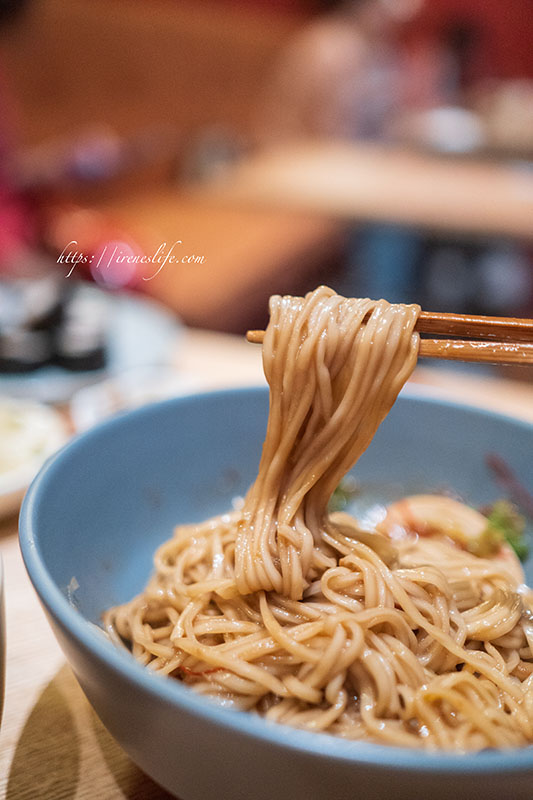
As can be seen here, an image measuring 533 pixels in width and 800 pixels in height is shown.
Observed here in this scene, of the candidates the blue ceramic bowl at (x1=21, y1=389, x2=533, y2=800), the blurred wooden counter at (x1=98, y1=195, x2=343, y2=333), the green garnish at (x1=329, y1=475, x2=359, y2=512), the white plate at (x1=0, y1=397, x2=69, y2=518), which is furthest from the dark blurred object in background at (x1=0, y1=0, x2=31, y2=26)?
the green garnish at (x1=329, y1=475, x2=359, y2=512)

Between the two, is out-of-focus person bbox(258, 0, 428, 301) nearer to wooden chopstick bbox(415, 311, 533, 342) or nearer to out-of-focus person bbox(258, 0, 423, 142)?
out-of-focus person bbox(258, 0, 423, 142)

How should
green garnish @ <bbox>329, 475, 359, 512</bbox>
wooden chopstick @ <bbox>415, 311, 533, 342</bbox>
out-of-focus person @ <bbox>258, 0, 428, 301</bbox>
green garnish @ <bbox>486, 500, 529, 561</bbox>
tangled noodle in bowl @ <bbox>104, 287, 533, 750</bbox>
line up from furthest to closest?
Answer: out-of-focus person @ <bbox>258, 0, 428, 301</bbox>
green garnish @ <bbox>329, 475, 359, 512</bbox>
green garnish @ <bbox>486, 500, 529, 561</bbox>
wooden chopstick @ <bbox>415, 311, 533, 342</bbox>
tangled noodle in bowl @ <bbox>104, 287, 533, 750</bbox>

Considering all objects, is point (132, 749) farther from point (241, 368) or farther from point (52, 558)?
point (241, 368)

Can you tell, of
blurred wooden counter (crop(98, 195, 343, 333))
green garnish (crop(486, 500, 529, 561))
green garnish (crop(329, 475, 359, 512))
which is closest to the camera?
green garnish (crop(486, 500, 529, 561))

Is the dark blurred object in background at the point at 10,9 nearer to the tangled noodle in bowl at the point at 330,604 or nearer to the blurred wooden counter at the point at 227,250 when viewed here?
the blurred wooden counter at the point at 227,250

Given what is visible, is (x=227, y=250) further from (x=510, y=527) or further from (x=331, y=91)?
(x=510, y=527)

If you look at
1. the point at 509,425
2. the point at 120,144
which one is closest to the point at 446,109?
the point at 120,144

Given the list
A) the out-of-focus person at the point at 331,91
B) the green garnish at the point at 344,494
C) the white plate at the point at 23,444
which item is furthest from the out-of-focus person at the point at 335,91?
the green garnish at the point at 344,494
